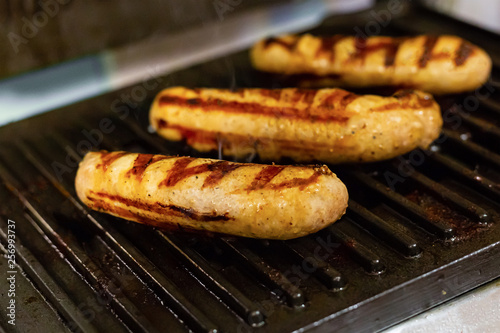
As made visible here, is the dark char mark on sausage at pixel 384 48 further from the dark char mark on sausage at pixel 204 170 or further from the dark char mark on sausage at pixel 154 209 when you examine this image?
the dark char mark on sausage at pixel 154 209

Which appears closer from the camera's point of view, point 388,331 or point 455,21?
point 388,331

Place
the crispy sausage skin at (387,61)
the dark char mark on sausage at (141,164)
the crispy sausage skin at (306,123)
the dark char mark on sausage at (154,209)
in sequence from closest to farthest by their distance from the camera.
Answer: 1. the dark char mark on sausage at (154,209)
2. the dark char mark on sausage at (141,164)
3. the crispy sausage skin at (306,123)
4. the crispy sausage skin at (387,61)

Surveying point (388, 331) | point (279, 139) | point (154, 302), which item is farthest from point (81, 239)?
point (388, 331)

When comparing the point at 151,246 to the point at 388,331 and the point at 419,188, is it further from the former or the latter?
the point at 419,188

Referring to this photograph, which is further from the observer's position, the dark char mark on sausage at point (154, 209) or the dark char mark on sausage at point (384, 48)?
the dark char mark on sausage at point (384, 48)

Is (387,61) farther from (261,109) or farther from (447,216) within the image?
(447,216)

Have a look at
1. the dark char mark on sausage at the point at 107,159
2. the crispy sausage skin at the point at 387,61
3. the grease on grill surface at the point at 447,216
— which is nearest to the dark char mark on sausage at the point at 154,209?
the dark char mark on sausage at the point at 107,159
